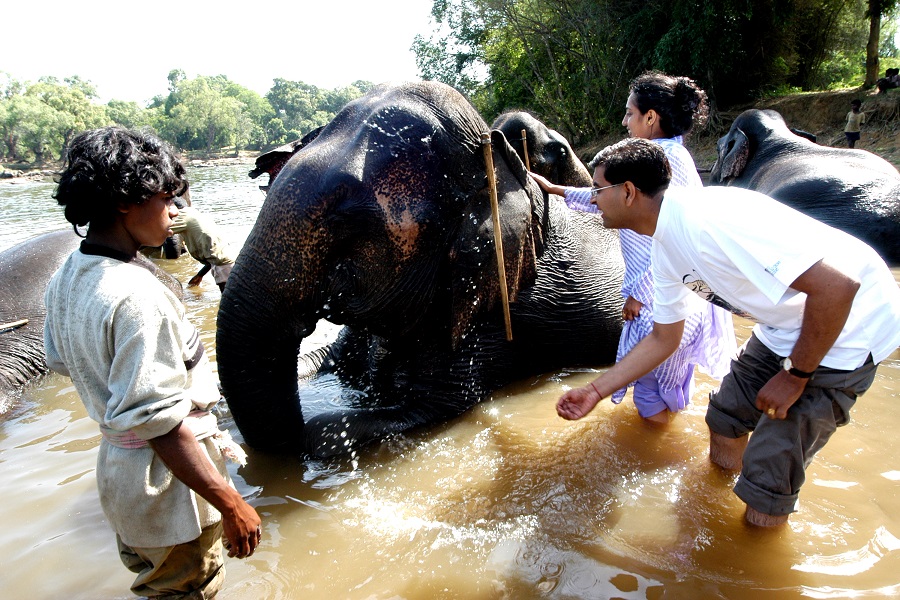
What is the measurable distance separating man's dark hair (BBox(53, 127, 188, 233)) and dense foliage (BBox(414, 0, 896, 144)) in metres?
18.9

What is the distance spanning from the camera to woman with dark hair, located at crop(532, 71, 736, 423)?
314cm

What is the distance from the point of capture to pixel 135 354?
1.57 metres

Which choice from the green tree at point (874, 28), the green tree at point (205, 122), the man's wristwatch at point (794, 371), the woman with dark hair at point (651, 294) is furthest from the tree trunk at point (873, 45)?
the green tree at point (205, 122)

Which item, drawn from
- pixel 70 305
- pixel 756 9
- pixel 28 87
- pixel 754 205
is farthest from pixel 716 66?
pixel 28 87

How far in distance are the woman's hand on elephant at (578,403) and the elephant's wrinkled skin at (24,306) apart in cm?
403

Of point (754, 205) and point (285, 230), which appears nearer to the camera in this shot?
point (754, 205)

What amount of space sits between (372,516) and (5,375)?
3.51m

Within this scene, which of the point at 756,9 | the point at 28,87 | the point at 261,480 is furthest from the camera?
the point at 28,87

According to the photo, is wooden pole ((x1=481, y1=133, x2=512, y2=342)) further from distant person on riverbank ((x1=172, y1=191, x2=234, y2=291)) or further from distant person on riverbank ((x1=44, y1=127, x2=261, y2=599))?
distant person on riverbank ((x1=172, y1=191, x2=234, y2=291))

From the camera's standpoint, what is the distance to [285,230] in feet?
8.88

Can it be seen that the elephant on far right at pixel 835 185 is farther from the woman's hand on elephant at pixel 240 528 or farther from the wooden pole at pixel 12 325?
the wooden pole at pixel 12 325

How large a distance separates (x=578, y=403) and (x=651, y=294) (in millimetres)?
1115

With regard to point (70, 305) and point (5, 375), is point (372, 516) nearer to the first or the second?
point (70, 305)

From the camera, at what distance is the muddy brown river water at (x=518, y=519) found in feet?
7.30
